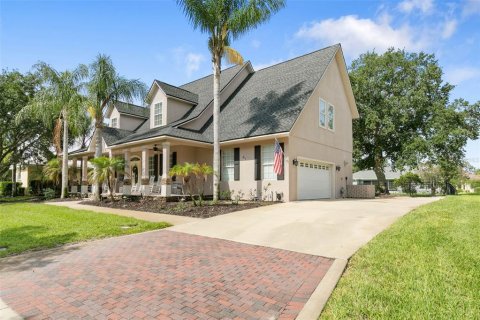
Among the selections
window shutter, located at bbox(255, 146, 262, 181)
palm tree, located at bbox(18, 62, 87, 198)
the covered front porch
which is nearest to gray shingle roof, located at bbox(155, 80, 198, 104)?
the covered front porch

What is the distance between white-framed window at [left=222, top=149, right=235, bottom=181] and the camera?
1716 cm

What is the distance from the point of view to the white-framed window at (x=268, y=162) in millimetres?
15664

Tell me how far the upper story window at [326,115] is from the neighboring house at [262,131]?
0.06 meters

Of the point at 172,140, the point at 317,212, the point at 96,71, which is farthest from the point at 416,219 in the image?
the point at 96,71

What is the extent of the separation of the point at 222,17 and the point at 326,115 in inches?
356

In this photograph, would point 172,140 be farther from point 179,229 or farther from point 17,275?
point 17,275

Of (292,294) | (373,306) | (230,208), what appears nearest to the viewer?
(373,306)

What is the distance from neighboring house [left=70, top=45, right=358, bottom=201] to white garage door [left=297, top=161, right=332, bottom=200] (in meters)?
0.06

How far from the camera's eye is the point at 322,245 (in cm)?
649

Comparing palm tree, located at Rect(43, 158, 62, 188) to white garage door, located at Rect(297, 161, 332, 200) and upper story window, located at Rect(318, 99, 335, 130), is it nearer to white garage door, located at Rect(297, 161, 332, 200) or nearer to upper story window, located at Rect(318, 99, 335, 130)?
white garage door, located at Rect(297, 161, 332, 200)

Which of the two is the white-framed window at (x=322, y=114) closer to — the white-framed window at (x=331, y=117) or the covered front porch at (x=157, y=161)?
the white-framed window at (x=331, y=117)

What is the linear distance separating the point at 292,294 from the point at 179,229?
215 inches

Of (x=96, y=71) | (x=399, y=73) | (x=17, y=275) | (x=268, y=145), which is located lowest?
(x=17, y=275)

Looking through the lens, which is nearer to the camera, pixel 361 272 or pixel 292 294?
pixel 292 294
